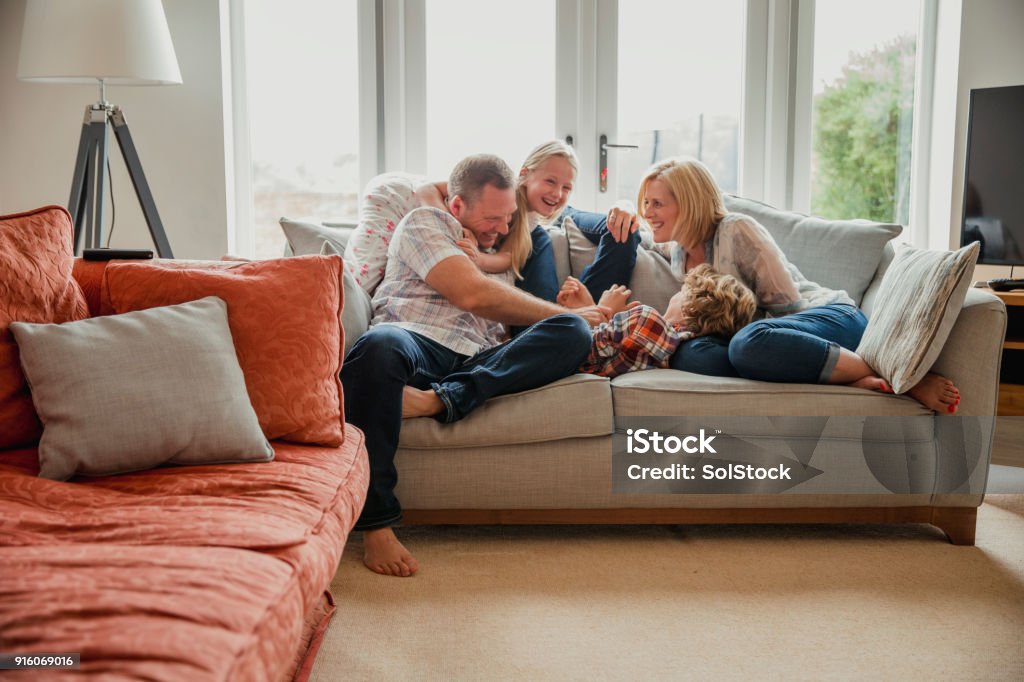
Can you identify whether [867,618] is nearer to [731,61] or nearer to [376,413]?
[376,413]

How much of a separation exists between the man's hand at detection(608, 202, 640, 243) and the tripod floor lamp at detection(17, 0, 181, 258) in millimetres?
1535

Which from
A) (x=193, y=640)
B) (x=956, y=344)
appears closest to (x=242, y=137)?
(x=956, y=344)

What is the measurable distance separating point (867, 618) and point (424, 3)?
2856mm

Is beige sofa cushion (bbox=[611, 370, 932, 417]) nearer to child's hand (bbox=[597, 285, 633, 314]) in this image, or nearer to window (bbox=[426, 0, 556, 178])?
child's hand (bbox=[597, 285, 633, 314])

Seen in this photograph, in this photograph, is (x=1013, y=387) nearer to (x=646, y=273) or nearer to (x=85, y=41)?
(x=646, y=273)

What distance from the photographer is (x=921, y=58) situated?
12.6 feet

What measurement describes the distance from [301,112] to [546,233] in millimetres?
1377

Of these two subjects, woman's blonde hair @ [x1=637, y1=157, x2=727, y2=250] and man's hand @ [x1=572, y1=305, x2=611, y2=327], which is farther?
woman's blonde hair @ [x1=637, y1=157, x2=727, y2=250]

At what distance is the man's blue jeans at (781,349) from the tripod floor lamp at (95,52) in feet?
6.22

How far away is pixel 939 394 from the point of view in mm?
2215

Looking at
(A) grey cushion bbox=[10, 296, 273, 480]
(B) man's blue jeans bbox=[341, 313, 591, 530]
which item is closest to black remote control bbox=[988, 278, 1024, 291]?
(B) man's blue jeans bbox=[341, 313, 591, 530]

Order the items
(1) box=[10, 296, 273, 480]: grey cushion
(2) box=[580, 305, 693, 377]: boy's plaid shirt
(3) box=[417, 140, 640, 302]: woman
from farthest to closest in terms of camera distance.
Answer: (3) box=[417, 140, 640, 302]: woman
(2) box=[580, 305, 693, 377]: boy's plaid shirt
(1) box=[10, 296, 273, 480]: grey cushion

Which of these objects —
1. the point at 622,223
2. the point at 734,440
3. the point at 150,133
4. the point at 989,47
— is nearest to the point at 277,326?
the point at 734,440

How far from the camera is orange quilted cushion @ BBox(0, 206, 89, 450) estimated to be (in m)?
1.63
